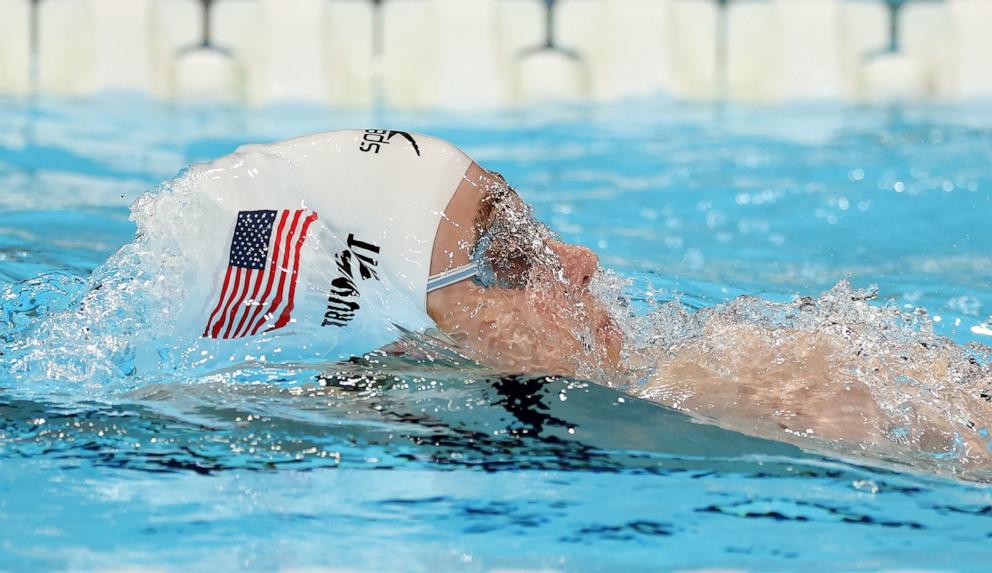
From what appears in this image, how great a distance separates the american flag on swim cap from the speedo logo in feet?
0.59

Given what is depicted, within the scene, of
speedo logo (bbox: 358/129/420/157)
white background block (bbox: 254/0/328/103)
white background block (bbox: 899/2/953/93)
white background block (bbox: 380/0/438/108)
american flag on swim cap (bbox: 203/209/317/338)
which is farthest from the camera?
white background block (bbox: 899/2/953/93)

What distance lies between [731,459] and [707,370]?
324 mm

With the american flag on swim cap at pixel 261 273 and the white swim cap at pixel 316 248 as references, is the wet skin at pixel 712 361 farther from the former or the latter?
the american flag on swim cap at pixel 261 273

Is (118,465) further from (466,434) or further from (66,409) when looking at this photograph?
(466,434)

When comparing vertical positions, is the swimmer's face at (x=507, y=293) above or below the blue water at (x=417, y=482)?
above

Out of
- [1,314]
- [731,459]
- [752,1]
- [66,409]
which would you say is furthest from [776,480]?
[752,1]

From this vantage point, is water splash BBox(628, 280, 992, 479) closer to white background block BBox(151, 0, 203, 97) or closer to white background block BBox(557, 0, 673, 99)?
white background block BBox(557, 0, 673, 99)

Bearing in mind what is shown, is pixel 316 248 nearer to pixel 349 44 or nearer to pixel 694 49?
pixel 349 44

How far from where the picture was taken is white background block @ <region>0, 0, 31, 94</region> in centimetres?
770

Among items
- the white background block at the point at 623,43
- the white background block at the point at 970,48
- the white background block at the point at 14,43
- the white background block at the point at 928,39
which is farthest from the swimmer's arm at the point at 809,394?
the white background block at the point at 14,43

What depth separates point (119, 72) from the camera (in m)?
7.70

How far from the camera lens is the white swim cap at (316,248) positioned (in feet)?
7.21

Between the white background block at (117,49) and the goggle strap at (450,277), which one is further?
the white background block at (117,49)

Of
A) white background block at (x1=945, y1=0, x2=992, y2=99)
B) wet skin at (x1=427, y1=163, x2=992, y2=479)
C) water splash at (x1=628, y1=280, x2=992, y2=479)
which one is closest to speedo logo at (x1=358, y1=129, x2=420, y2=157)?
wet skin at (x1=427, y1=163, x2=992, y2=479)
